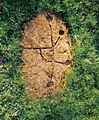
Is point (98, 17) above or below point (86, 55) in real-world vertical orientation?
above

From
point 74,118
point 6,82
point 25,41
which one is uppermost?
point 25,41

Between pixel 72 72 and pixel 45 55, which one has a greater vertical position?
pixel 45 55

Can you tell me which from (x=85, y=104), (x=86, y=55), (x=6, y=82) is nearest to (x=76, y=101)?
(x=85, y=104)

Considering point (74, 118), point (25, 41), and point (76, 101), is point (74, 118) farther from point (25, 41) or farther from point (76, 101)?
point (25, 41)
